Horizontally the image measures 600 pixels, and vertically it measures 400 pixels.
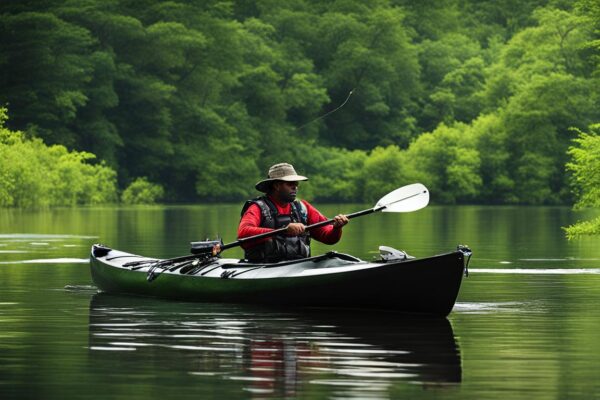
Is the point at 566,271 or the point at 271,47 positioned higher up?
the point at 271,47

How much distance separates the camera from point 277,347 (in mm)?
13617

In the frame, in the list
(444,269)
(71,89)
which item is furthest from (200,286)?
(71,89)

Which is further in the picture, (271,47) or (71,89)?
(271,47)

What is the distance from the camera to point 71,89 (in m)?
85.9

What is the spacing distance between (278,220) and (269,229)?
0.26m

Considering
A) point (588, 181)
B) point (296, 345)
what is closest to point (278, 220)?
point (296, 345)

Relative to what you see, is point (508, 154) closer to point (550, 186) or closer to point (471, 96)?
point (550, 186)

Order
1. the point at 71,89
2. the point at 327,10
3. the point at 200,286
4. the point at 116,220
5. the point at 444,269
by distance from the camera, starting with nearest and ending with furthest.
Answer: the point at 444,269
the point at 200,286
the point at 116,220
the point at 71,89
the point at 327,10

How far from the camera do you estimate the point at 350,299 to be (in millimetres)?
16719

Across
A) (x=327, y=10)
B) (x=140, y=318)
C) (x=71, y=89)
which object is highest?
(x=327, y=10)

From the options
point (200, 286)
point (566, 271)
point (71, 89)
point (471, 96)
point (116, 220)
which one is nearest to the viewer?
point (200, 286)

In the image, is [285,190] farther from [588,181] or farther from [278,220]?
[588,181]

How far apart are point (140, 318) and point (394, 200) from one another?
3.62 m

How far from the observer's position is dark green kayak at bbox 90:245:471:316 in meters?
16.1
